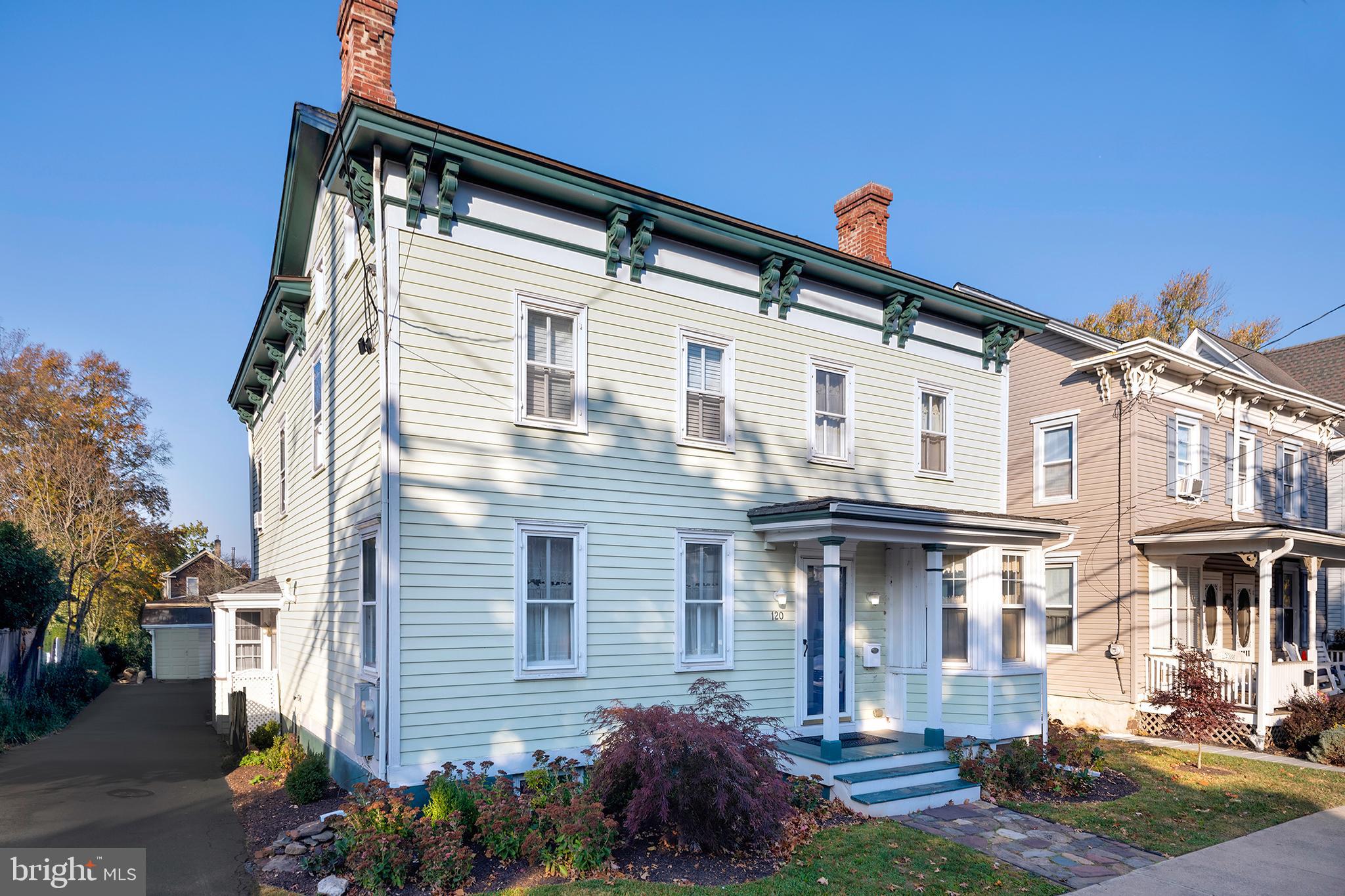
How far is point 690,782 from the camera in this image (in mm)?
8000

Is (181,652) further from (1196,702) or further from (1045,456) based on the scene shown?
(1196,702)

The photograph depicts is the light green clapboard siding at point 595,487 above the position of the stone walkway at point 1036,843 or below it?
above

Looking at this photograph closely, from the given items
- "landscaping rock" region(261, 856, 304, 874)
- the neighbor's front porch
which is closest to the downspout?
"landscaping rock" region(261, 856, 304, 874)

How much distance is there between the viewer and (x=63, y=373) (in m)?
33.1

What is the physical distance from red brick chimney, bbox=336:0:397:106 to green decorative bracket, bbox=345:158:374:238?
1.24 m

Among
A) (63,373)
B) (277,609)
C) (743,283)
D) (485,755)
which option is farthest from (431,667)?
(63,373)

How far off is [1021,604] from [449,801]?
9.29 metres

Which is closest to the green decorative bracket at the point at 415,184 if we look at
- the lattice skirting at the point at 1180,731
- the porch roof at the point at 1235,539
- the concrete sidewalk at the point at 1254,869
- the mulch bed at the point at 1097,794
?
the concrete sidewalk at the point at 1254,869

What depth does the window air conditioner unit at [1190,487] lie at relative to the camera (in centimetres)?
1808

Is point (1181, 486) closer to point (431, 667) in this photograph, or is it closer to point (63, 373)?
point (431, 667)

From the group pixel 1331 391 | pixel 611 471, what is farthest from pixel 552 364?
pixel 1331 391

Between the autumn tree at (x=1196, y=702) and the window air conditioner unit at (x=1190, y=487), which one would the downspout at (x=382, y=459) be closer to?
the autumn tree at (x=1196, y=702)

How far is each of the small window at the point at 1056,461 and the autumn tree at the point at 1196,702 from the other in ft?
13.2

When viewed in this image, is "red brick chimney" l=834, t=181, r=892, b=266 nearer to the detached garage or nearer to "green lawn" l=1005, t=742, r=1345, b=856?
"green lawn" l=1005, t=742, r=1345, b=856
